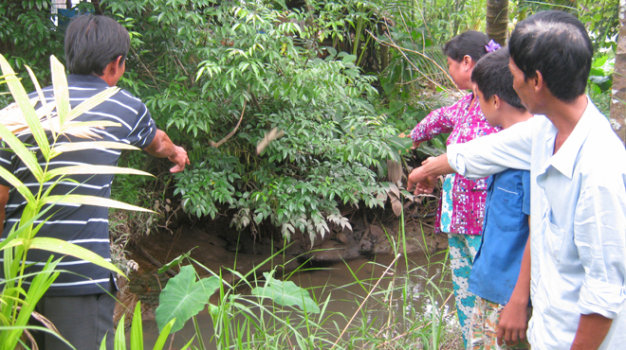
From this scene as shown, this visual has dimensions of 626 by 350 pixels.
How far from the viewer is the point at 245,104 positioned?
13.6 ft

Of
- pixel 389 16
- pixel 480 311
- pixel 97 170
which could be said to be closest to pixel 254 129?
pixel 389 16

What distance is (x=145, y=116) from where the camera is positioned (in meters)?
2.00

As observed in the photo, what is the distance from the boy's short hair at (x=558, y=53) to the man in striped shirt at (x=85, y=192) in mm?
1182

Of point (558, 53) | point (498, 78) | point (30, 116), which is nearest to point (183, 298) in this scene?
point (30, 116)

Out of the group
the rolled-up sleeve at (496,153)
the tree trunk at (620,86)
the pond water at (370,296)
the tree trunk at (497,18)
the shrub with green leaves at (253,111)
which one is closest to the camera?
the rolled-up sleeve at (496,153)

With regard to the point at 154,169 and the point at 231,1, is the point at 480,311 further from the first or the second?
the point at 154,169

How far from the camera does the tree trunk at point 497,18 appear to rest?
4.17 metres

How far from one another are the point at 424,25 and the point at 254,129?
2.43 meters

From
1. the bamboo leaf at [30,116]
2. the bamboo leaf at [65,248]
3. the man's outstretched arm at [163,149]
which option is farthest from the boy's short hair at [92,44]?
the bamboo leaf at [65,248]

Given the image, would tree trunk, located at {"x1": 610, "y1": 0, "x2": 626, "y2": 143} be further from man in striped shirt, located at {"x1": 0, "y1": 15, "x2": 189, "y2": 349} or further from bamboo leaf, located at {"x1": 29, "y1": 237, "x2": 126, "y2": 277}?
bamboo leaf, located at {"x1": 29, "y1": 237, "x2": 126, "y2": 277}

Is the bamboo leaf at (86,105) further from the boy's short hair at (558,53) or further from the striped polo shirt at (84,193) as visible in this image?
the boy's short hair at (558,53)

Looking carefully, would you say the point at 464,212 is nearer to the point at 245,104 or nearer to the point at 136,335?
the point at 136,335

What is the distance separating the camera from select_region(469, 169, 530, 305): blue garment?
5.66 ft

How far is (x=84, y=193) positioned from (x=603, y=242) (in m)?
1.43
